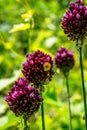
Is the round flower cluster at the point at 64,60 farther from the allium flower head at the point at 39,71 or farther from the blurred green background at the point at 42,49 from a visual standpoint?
the allium flower head at the point at 39,71

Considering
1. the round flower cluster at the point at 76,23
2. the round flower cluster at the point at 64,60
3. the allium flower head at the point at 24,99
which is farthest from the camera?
the round flower cluster at the point at 64,60

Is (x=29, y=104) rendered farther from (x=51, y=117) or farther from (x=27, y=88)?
(x=51, y=117)

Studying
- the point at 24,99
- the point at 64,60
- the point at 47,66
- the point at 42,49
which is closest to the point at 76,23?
the point at 47,66

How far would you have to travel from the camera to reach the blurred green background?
277cm

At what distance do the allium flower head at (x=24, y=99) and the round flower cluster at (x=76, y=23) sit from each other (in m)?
0.32

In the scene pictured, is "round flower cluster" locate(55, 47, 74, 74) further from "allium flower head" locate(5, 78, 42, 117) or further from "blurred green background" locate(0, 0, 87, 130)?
"allium flower head" locate(5, 78, 42, 117)

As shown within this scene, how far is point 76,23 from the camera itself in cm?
198

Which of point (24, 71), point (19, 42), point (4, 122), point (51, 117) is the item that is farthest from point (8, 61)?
point (24, 71)

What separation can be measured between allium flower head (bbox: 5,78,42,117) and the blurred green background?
10 centimetres

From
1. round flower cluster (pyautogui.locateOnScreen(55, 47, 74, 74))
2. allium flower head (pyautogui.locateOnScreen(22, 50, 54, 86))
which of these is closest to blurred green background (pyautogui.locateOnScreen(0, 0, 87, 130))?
round flower cluster (pyautogui.locateOnScreen(55, 47, 74, 74))

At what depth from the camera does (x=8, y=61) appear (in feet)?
14.7

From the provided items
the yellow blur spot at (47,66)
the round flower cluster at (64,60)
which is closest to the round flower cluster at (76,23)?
the yellow blur spot at (47,66)

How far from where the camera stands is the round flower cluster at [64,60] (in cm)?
270

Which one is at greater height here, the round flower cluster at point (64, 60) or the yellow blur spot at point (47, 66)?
the round flower cluster at point (64, 60)
